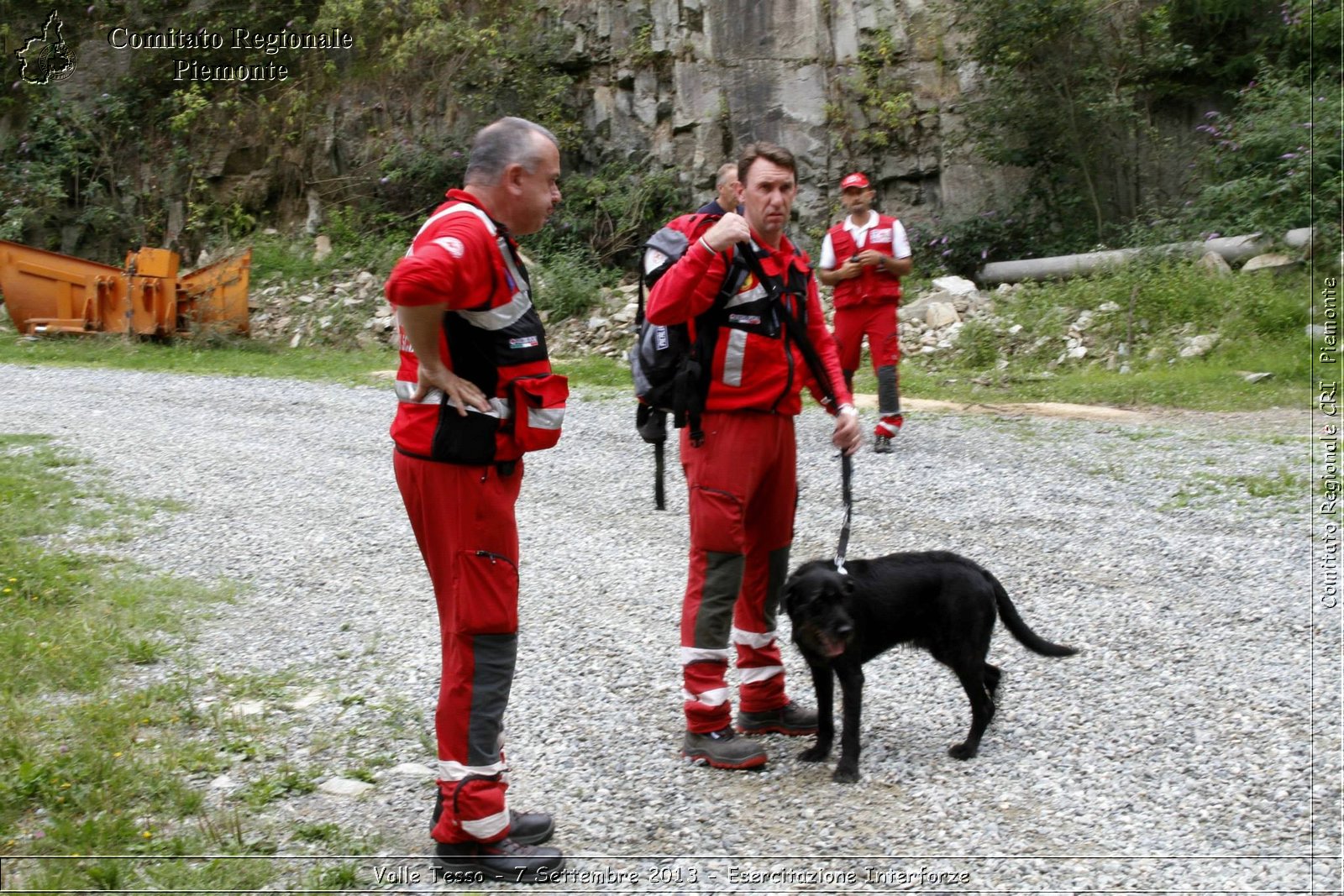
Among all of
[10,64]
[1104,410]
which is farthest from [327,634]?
[10,64]

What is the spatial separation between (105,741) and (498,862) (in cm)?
177

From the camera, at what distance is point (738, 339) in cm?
432

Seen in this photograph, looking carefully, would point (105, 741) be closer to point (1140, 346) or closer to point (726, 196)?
point (726, 196)

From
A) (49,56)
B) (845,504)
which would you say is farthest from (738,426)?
(49,56)

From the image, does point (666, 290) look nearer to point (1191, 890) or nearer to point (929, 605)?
point (929, 605)

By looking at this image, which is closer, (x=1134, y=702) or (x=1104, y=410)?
(x=1134, y=702)

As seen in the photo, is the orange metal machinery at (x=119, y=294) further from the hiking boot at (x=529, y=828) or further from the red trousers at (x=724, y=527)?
the hiking boot at (x=529, y=828)

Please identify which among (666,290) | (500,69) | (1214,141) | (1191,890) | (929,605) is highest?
(500,69)

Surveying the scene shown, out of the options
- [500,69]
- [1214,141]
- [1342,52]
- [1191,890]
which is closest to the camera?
[1191,890]

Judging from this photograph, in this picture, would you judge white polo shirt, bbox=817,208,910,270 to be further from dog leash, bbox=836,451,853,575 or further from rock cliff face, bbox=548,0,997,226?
rock cliff face, bbox=548,0,997,226

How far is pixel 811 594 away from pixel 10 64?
2496cm

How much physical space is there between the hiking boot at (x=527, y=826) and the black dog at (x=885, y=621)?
108cm

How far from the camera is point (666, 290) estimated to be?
417 centimetres

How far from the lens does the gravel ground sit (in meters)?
3.73
